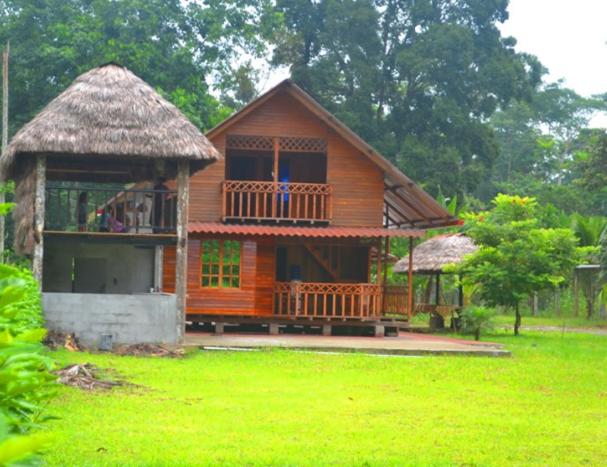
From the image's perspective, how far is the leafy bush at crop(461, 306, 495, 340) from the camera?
2403 cm

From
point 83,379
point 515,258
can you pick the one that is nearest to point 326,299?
point 515,258

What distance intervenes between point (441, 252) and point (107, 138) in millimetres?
12865

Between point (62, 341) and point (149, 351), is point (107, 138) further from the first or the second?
point (149, 351)

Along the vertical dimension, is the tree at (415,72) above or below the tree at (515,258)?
above

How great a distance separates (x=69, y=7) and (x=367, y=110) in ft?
40.9

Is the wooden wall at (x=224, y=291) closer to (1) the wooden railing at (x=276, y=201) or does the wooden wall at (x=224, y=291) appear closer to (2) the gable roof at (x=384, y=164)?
(1) the wooden railing at (x=276, y=201)

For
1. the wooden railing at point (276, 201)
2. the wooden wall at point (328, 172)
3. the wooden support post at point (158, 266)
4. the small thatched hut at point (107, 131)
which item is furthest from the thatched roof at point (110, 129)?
the wooden support post at point (158, 266)

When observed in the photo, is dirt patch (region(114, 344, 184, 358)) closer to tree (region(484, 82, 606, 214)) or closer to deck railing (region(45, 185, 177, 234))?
deck railing (region(45, 185, 177, 234))

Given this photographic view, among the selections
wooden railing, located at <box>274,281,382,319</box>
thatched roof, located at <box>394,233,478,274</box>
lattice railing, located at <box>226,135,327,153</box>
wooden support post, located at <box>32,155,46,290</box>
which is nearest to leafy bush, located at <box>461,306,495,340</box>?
wooden railing, located at <box>274,281,382,319</box>

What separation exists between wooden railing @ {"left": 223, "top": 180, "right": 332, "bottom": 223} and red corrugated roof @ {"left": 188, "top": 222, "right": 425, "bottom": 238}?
413 millimetres

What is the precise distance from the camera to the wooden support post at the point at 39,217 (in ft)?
59.1

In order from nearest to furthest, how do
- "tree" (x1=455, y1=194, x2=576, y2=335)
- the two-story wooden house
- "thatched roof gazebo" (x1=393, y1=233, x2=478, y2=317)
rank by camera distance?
1. the two-story wooden house
2. "tree" (x1=455, y1=194, x2=576, y2=335)
3. "thatched roof gazebo" (x1=393, y1=233, x2=478, y2=317)

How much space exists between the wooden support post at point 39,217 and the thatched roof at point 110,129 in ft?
1.31

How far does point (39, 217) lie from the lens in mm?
18109
